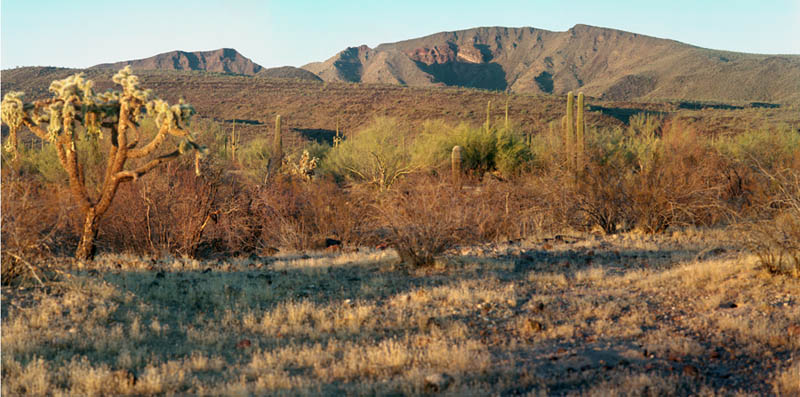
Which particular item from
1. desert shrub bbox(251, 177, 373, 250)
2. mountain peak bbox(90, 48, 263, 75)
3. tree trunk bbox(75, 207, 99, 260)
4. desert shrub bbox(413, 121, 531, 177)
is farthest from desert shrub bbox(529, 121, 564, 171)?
mountain peak bbox(90, 48, 263, 75)

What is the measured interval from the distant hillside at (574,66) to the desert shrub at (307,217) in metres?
64.3

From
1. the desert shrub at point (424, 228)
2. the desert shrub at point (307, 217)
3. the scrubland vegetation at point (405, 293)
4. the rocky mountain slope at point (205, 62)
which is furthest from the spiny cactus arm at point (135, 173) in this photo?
the rocky mountain slope at point (205, 62)

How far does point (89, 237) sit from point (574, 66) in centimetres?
11649

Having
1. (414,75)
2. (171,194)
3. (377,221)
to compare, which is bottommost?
(377,221)

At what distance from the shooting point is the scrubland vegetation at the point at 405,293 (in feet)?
17.8

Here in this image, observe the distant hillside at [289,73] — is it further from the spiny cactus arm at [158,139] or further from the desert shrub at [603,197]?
the spiny cactus arm at [158,139]

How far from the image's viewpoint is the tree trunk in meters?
9.95

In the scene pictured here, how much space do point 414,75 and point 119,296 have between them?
123263 mm

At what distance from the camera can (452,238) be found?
10.7m

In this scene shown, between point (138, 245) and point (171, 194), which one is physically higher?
point (171, 194)

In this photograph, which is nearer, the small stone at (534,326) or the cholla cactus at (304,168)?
the small stone at (534,326)

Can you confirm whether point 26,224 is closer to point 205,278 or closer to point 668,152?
point 205,278

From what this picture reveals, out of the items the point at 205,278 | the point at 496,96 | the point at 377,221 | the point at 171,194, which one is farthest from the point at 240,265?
the point at 496,96

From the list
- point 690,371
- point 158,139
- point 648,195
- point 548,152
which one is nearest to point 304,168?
point 548,152
